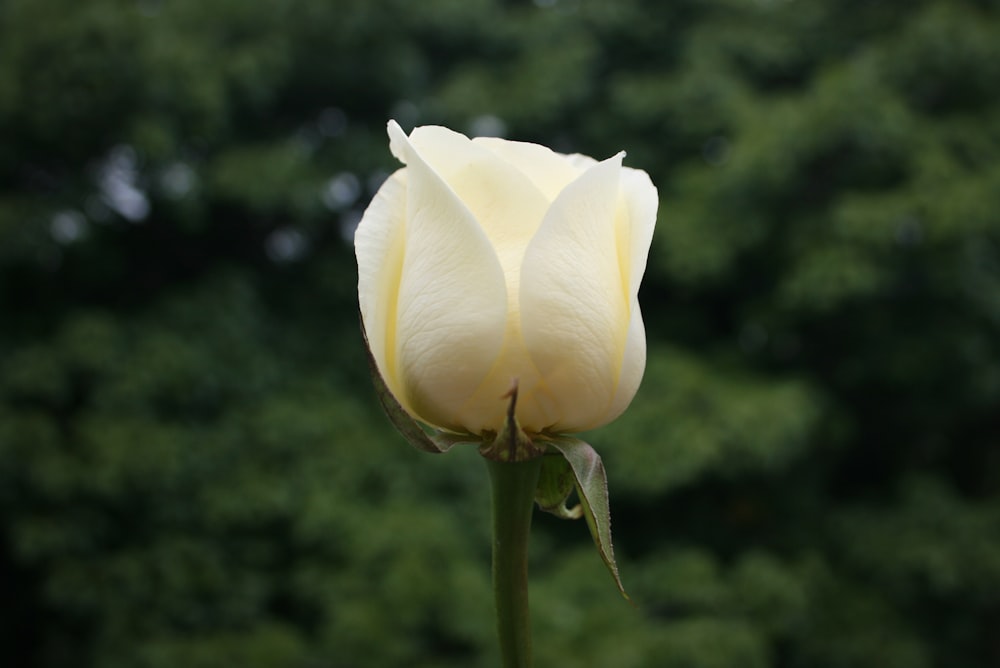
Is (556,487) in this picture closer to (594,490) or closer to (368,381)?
Answer: (594,490)

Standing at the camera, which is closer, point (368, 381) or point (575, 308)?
point (575, 308)

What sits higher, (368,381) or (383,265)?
(368,381)

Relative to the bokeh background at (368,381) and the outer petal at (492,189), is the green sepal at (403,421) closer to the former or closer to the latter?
the outer petal at (492,189)

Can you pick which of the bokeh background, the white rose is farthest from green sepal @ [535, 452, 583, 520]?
the bokeh background

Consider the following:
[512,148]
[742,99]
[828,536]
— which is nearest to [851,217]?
[742,99]

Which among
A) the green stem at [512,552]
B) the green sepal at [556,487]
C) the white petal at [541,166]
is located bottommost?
the green stem at [512,552]

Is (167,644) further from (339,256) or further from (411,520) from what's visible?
(339,256)

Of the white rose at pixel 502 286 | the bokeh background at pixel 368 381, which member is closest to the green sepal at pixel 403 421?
the white rose at pixel 502 286

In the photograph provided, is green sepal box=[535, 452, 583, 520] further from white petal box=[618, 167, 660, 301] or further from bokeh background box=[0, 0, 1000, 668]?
bokeh background box=[0, 0, 1000, 668]

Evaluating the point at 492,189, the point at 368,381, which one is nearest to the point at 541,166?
the point at 492,189
